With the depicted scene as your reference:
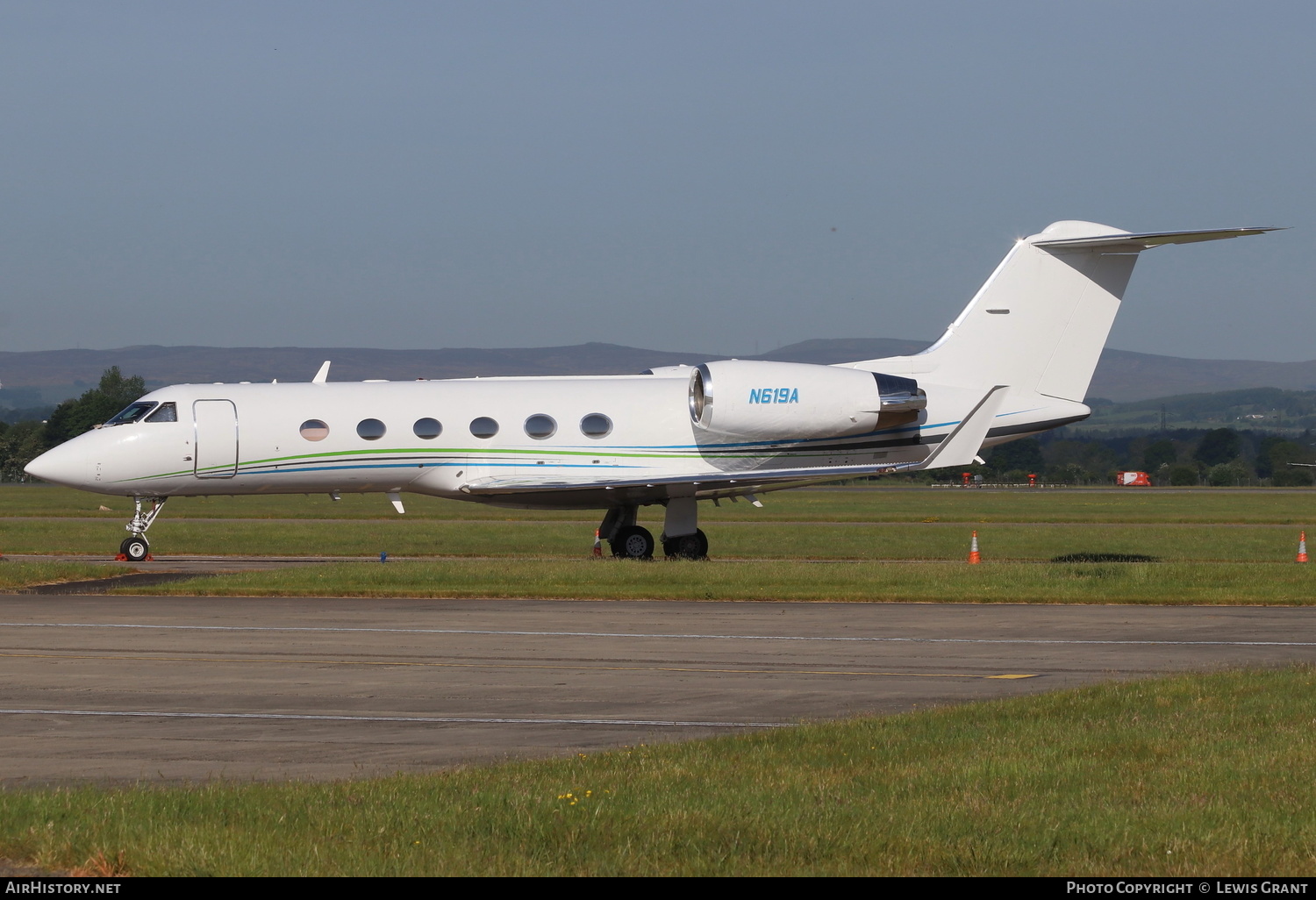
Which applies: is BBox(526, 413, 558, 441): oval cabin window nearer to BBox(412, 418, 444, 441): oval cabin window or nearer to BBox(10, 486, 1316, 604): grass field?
BBox(412, 418, 444, 441): oval cabin window

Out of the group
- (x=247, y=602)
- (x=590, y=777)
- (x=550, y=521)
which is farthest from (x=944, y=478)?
(x=590, y=777)

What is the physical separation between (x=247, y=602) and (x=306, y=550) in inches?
530

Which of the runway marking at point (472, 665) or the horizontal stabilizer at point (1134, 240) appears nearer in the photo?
the runway marking at point (472, 665)

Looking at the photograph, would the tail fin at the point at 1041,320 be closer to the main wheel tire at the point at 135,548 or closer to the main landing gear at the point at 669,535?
the main landing gear at the point at 669,535

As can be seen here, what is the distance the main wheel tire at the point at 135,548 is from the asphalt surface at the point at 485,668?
6.47 meters

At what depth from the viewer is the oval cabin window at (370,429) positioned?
2562cm

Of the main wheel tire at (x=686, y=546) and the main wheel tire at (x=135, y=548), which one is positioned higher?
the main wheel tire at (x=135, y=548)

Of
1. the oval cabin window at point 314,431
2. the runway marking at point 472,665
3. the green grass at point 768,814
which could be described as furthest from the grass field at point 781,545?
the green grass at point 768,814

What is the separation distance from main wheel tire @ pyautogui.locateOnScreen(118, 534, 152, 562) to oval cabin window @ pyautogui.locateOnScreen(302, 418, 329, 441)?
164 inches

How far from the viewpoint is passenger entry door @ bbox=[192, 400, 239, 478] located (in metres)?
25.6

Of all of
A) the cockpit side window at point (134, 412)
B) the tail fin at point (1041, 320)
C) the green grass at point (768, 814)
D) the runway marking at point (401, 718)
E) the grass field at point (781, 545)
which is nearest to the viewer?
the green grass at point (768, 814)

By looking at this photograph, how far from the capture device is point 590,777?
8188 millimetres

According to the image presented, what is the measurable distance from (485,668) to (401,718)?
2.81 metres
